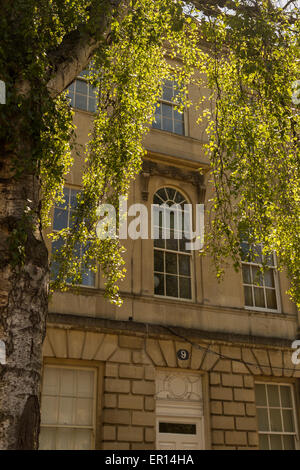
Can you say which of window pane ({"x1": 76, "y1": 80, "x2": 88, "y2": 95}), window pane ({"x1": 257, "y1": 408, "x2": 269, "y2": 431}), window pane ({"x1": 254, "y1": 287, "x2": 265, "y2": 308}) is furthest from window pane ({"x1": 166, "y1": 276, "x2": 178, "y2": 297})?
window pane ({"x1": 76, "y1": 80, "x2": 88, "y2": 95})

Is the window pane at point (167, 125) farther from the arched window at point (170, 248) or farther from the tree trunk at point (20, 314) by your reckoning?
the tree trunk at point (20, 314)

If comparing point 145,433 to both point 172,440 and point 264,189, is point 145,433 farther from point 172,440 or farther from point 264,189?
point 264,189

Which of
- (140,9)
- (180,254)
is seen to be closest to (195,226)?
(180,254)

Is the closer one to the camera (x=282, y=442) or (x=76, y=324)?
(x=76, y=324)

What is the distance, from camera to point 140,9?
8500 millimetres

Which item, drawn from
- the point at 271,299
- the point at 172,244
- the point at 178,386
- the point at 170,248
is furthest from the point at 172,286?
the point at 271,299

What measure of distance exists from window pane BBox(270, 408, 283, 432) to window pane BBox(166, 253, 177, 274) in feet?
13.9

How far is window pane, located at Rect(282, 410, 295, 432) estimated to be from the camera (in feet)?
46.2

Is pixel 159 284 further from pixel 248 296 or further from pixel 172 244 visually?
pixel 248 296

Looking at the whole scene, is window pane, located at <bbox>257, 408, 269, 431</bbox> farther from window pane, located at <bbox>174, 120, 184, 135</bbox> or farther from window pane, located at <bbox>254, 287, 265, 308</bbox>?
window pane, located at <bbox>174, 120, 184, 135</bbox>

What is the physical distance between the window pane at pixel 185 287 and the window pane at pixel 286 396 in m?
3.44

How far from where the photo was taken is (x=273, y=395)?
1434cm

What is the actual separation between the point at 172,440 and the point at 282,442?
Answer: 9.81 feet

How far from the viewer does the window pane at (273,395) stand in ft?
46.7
